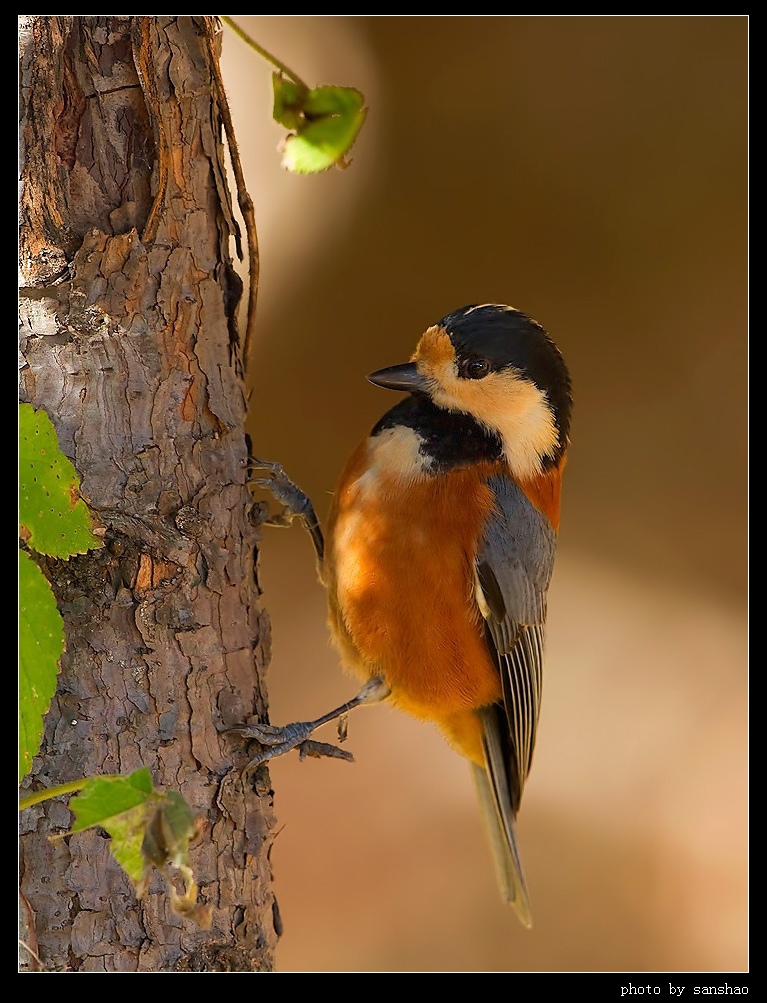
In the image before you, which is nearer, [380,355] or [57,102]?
[57,102]

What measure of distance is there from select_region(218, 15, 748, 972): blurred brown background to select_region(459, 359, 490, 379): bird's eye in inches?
78.7

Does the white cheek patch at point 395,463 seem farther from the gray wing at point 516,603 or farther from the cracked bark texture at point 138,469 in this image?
the cracked bark texture at point 138,469

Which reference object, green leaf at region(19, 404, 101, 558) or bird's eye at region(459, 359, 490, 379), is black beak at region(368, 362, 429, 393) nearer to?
bird's eye at region(459, 359, 490, 379)

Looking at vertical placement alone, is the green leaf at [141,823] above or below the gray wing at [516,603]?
below

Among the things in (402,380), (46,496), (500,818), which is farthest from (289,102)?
(500,818)

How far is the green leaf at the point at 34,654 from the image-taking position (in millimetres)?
1539

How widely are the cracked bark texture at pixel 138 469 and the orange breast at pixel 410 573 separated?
0.50m

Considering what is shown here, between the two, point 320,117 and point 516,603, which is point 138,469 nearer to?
point 320,117

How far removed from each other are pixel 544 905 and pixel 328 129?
3.68 m

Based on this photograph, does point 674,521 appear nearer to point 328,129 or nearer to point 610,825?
point 610,825

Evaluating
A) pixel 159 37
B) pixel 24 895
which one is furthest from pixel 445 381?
pixel 24 895

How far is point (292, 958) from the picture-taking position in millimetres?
4258

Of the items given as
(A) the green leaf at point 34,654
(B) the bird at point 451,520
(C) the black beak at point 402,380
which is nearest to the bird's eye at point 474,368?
(B) the bird at point 451,520

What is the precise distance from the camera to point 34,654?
156 cm
